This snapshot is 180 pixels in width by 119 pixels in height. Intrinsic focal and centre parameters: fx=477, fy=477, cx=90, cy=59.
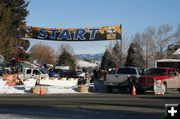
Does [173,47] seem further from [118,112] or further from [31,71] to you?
[118,112]

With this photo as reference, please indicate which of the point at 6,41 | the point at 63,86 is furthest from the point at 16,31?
the point at 63,86

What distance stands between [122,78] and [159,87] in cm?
319

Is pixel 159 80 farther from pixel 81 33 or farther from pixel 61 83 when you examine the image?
pixel 81 33

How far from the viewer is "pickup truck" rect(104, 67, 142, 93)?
109ft

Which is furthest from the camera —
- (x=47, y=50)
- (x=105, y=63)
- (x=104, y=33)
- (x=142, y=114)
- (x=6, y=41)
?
(x=47, y=50)

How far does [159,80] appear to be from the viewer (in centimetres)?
3138

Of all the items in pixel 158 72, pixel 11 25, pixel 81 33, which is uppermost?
pixel 11 25

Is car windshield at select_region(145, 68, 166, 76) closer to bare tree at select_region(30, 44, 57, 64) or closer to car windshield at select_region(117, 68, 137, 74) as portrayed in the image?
car windshield at select_region(117, 68, 137, 74)

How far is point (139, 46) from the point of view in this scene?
4134 inches

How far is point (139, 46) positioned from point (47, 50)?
222ft

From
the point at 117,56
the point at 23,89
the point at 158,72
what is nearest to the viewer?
the point at 158,72

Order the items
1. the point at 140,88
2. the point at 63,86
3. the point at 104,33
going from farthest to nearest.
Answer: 1. the point at 104,33
2. the point at 63,86
3. the point at 140,88

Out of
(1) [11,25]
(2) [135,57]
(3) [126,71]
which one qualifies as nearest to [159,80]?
(3) [126,71]

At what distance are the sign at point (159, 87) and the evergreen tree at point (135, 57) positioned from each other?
228 ft
